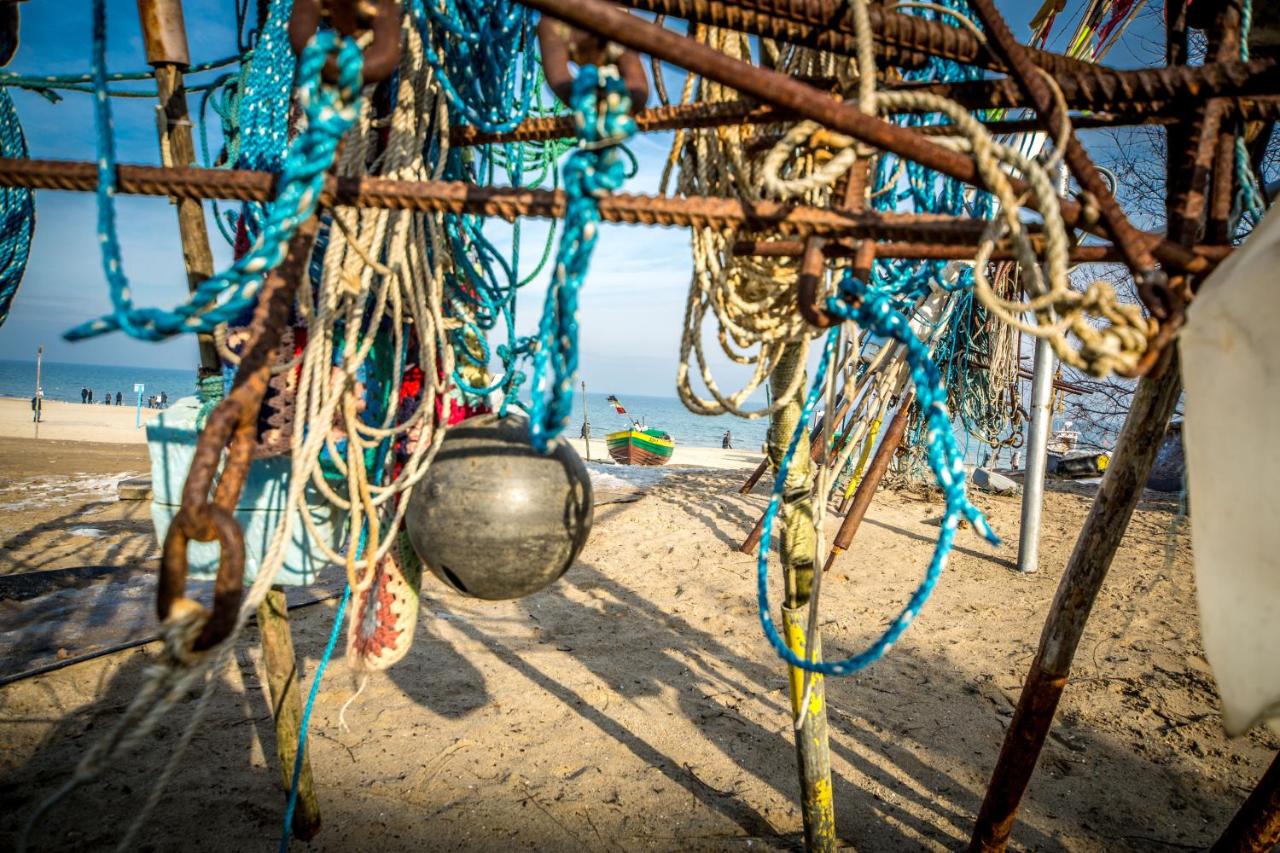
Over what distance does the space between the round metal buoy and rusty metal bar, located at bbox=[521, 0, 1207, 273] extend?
3.99ft

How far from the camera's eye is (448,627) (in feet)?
17.9

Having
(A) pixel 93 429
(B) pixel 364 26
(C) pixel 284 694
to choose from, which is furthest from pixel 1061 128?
(A) pixel 93 429

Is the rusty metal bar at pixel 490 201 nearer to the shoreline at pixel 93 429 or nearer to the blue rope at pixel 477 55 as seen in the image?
the blue rope at pixel 477 55

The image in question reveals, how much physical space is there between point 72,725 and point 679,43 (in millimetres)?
4921

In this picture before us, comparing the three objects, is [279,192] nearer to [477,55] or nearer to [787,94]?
[787,94]

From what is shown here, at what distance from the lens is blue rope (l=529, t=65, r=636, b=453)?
3.85 ft

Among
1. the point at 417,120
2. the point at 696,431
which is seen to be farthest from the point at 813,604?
the point at 696,431

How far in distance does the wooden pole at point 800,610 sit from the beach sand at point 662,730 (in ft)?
1.53

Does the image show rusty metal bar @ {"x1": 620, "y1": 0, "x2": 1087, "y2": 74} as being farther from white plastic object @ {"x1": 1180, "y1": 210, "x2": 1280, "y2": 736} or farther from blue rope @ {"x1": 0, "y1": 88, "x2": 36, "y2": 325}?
blue rope @ {"x1": 0, "y1": 88, "x2": 36, "y2": 325}

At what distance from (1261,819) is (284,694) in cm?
387

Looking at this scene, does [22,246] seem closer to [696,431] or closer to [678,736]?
[678,736]

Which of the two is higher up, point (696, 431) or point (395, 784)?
point (395, 784)

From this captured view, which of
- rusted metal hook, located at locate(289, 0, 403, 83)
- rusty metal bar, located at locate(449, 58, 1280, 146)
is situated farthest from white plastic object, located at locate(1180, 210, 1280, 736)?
rusted metal hook, located at locate(289, 0, 403, 83)

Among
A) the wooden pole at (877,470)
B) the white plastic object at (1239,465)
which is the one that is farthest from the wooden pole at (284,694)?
the wooden pole at (877,470)
